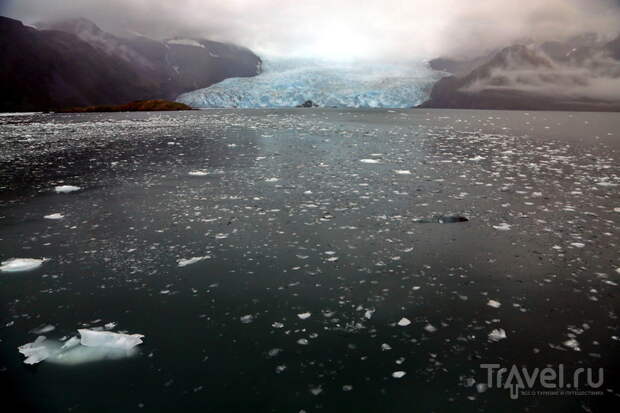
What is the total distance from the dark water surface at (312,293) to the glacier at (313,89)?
371ft

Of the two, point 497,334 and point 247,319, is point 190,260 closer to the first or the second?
point 247,319

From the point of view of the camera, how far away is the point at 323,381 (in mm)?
3223

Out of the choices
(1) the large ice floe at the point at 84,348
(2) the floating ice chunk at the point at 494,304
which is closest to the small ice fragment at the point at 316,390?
(1) the large ice floe at the point at 84,348

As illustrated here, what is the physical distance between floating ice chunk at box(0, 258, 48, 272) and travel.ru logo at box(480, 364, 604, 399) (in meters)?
6.01

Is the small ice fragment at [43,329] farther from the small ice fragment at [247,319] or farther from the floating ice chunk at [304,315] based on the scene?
the floating ice chunk at [304,315]

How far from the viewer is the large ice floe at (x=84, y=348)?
3.57m

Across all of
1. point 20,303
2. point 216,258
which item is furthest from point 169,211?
point 20,303

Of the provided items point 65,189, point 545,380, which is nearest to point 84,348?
point 545,380

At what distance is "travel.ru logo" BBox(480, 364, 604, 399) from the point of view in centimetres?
315

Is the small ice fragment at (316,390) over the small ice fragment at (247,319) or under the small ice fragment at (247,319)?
under

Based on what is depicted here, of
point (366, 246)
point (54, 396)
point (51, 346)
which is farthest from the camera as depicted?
point (366, 246)

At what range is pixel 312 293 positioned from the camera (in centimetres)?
471

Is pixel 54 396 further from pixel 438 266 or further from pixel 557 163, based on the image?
pixel 557 163

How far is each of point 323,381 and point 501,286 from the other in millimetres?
2915
